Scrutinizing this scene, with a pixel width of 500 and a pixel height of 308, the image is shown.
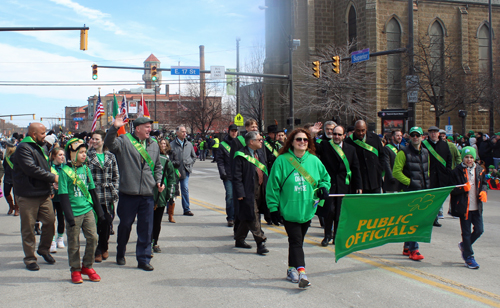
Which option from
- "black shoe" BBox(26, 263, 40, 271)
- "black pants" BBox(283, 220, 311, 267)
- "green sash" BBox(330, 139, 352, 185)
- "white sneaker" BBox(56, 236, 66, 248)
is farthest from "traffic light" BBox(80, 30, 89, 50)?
"black pants" BBox(283, 220, 311, 267)

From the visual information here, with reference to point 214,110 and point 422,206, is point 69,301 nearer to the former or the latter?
point 422,206

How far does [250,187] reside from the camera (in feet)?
22.0

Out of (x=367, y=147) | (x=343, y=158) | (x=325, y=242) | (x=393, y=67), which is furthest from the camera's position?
(x=393, y=67)

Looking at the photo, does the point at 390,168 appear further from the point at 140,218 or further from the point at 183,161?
the point at 140,218

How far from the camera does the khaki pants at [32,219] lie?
597 cm

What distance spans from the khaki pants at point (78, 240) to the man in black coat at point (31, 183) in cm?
80

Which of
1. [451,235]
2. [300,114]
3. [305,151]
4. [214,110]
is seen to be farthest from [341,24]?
[305,151]

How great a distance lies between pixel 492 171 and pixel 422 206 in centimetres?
1143

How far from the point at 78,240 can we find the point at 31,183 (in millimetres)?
1113

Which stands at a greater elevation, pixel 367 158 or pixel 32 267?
pixel 367 158

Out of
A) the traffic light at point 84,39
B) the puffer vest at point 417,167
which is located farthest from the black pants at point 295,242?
the traffic light at point 84,39

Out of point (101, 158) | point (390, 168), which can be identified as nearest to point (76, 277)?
point (101, 158)

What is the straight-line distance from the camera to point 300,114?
3694 centimetres

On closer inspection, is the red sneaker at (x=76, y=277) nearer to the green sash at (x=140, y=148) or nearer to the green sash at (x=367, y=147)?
the green sash at (x=140, y=148)
